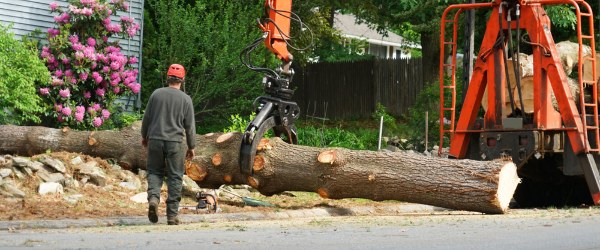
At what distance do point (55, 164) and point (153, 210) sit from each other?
3.86 m

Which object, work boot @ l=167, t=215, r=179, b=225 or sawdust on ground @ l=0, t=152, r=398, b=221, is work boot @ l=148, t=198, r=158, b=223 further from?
sawdust on ground @ l=0, t=152, r=398, b=221

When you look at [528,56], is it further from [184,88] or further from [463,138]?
[184,88]

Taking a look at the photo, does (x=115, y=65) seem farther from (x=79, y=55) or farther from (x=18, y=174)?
(x=18, y=174)

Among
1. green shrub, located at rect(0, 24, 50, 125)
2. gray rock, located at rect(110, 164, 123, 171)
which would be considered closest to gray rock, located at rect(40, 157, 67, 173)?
gray rock, located at rect(110, 164, 123, 171)

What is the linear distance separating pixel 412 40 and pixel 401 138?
23.4 meters

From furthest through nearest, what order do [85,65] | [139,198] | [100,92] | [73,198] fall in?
1. [100,92]
2. [85,65]
3. [139,198]
4. [73,198]

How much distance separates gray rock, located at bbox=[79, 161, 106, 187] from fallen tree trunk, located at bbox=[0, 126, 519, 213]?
116cm

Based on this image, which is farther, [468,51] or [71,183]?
[468,51]

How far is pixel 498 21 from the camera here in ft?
55.7

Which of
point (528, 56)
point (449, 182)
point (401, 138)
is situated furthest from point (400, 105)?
point (449, 182)

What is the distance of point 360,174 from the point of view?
48.9ft

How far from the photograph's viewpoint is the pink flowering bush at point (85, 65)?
23.5 m

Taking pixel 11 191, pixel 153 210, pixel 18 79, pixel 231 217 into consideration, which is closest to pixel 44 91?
pixel 18 79

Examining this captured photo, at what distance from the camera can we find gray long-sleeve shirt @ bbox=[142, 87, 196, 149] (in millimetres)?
13477
